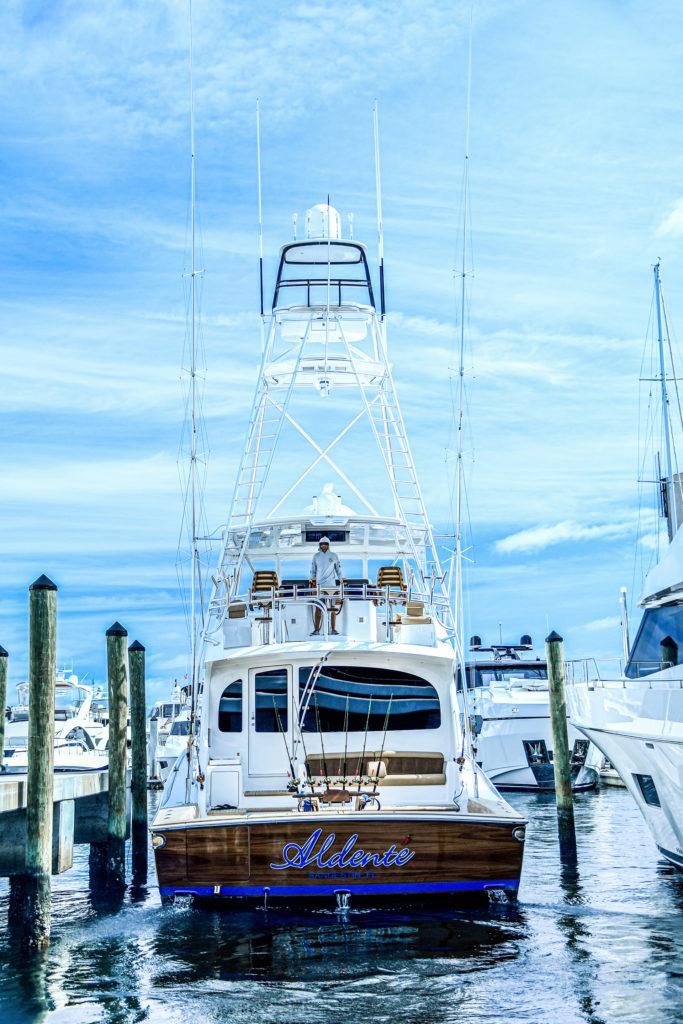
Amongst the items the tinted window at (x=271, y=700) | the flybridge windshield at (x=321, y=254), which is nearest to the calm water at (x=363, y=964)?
the tinted window at (x=271, y=700)

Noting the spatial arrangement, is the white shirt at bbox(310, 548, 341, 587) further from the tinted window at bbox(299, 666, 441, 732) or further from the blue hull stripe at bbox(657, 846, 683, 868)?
the blue hull stripe at bbox(657, 846, 683, 868)

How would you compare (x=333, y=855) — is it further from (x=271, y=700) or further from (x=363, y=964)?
(x=271, y=700)

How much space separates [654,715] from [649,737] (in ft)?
1.06

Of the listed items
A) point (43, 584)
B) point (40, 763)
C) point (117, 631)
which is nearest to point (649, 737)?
point (40, 763)

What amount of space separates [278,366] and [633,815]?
47.9 ft

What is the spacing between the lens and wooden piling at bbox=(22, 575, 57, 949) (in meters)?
12.3

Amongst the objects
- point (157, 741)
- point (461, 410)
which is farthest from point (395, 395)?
point (157, 741)

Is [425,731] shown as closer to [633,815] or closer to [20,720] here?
[633,815]

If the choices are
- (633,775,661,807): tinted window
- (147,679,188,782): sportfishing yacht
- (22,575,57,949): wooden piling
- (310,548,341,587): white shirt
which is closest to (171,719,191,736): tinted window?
(147,679,188,782): sportfishing yacht

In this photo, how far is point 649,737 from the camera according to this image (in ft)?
47.6

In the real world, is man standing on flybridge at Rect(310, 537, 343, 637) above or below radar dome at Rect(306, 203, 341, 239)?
below

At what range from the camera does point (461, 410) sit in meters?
20.8

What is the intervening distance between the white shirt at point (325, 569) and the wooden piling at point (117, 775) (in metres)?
4.02

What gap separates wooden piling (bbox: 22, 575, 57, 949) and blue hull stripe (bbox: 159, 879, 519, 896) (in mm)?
1702
